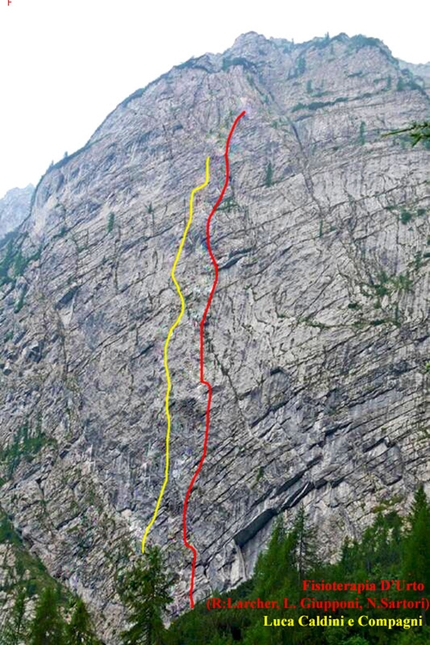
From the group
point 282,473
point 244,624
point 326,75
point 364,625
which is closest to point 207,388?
point 282,473

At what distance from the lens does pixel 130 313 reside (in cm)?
10225

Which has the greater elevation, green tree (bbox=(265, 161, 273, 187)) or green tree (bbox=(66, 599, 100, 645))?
green tree (bbox=(265, 161, 273, 187))

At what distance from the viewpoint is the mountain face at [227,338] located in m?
72.7

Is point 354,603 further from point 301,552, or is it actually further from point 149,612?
point 149,612

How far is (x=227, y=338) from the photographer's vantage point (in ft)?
296

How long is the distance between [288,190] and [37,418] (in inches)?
2396

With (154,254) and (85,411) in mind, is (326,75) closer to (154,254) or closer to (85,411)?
(154,254)

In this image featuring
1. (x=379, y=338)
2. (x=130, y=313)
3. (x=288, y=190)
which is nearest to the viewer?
(x=379, y=338)

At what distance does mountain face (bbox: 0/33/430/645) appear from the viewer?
238 ft

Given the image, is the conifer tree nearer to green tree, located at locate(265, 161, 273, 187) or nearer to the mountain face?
the mountain face

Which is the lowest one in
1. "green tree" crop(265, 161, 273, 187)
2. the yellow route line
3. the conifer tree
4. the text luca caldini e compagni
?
the text luca caldini e compagni

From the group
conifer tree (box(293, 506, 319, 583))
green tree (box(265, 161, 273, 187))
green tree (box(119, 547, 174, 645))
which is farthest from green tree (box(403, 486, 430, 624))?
green tree (box(265, 161, 273, 187))

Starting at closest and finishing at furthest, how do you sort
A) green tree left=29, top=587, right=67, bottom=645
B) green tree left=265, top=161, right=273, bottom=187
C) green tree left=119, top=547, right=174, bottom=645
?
green tree left=29, top=587, right=67, bottom=645 → green tree left=119, top=547, right=174, bottom=645 → green tree left=265, top=161, right=273, bottom=187

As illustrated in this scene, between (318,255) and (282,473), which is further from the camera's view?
(318,255)
